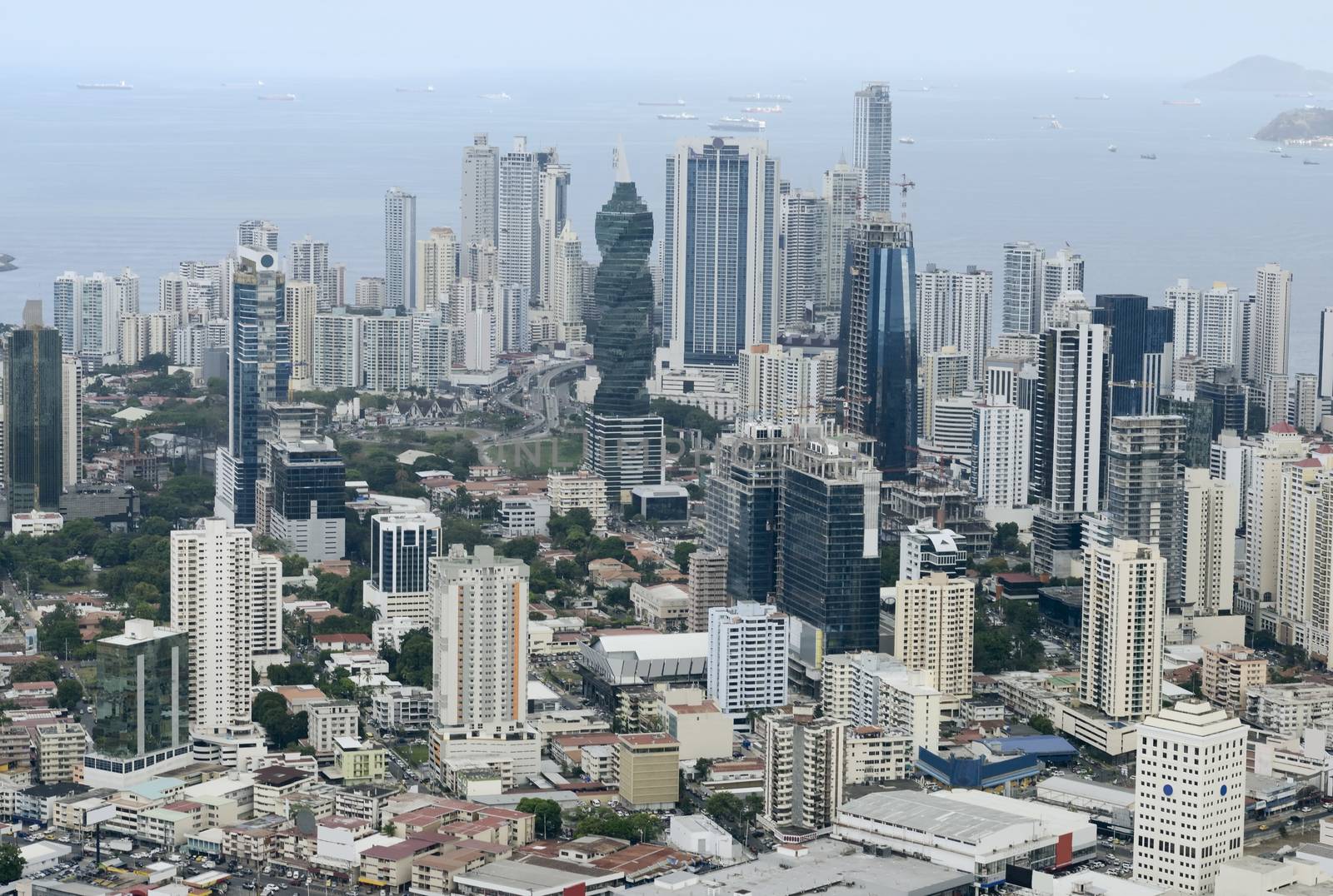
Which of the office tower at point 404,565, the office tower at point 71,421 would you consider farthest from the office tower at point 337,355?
the office tower at point 404,565

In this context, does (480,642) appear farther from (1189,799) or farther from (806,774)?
(1189,799)

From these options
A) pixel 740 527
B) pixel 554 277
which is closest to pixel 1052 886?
pixel 740 527

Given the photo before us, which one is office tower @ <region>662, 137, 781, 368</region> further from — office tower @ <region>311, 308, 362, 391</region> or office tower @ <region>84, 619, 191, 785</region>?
office tower @ <region>84, 619, 191, 785</region>

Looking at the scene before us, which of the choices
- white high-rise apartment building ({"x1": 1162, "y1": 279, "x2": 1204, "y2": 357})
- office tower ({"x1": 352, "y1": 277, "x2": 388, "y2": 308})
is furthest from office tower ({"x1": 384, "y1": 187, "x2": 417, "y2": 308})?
white high-rise apartment building ({"x1": 1162, "y1": 279, "x2": 1204, "y2": 357})

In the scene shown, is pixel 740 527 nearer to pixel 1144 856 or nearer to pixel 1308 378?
pixel 1144 856

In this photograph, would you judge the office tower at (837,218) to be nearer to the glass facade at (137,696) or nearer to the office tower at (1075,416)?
the office tower at (1075,416)

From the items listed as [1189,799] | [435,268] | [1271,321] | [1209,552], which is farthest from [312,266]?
[1189,799]
